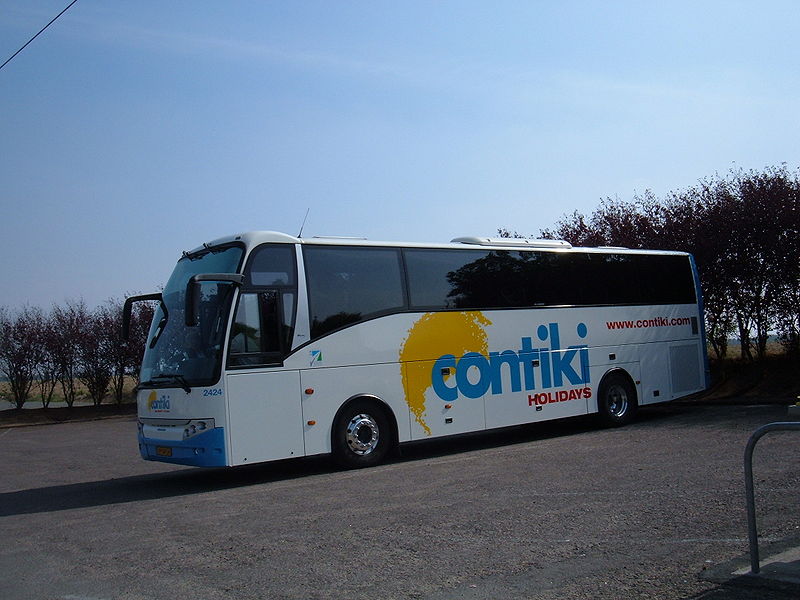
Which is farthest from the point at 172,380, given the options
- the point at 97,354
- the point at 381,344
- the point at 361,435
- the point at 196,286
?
the point at 97,354

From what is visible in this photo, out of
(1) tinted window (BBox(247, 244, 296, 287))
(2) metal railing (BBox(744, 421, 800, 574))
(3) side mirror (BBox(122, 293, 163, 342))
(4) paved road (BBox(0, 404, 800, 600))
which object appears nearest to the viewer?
(2) metal railing (BBox(744, 421, 800, 574))

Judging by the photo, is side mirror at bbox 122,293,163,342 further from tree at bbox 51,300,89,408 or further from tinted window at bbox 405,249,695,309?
tree at bbox 51,300,89,408

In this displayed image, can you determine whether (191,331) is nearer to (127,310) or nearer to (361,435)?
(127,310)

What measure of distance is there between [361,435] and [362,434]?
0.02 m

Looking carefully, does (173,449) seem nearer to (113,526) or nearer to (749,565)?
(113,526)

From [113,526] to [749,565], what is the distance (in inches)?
248

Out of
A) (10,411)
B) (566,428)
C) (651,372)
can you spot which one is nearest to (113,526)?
(566,428)

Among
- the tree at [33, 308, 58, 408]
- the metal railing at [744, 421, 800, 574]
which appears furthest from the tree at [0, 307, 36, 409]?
the metal railing at [744, 421, 800, 574]

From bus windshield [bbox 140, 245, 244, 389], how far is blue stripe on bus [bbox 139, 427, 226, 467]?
72 centimetres

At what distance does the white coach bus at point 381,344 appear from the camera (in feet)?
37.8

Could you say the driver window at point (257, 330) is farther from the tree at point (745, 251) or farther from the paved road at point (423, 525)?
the tree at point (745, 251)

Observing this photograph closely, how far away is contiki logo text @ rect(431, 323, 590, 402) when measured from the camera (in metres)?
13.8

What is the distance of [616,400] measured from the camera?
1656 centimetres

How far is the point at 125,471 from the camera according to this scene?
14.6m
